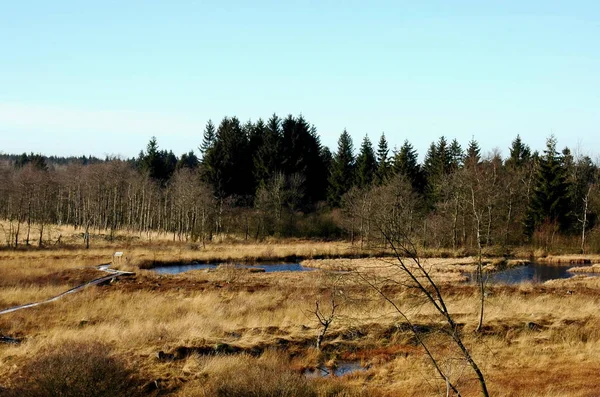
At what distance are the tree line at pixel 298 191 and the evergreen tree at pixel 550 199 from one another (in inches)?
4.3

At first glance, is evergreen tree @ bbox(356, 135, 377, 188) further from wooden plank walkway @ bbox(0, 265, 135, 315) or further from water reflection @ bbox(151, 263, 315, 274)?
wooden plank walkway @ bbox(0, 265, 135, 315)

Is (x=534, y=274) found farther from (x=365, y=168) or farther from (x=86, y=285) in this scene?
(x=365, y=168)

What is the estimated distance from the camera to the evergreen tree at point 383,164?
236 ft

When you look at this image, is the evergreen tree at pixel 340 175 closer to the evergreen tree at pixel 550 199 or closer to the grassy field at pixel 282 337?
the evergreen tree at pixel 550 199

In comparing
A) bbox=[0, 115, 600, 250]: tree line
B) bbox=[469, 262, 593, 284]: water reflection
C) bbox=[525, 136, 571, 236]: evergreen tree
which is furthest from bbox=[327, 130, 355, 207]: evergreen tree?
bbox=[469, 262, 593, 284]: water reflection

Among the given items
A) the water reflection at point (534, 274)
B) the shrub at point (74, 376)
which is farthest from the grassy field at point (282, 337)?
the water reflection at point (534, 274)

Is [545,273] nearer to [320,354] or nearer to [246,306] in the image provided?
[246,306]

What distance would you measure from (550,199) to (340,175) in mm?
28187

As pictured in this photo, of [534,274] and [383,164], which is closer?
[534,274]

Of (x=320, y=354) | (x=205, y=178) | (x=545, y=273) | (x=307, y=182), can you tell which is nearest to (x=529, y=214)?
(x=545, y=273)

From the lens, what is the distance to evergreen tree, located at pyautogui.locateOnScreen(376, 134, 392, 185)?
7198cm

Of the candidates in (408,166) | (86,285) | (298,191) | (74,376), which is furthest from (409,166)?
(74,376)

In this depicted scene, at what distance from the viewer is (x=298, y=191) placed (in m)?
74.5

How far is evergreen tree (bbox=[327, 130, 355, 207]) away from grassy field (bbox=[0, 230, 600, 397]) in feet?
141
